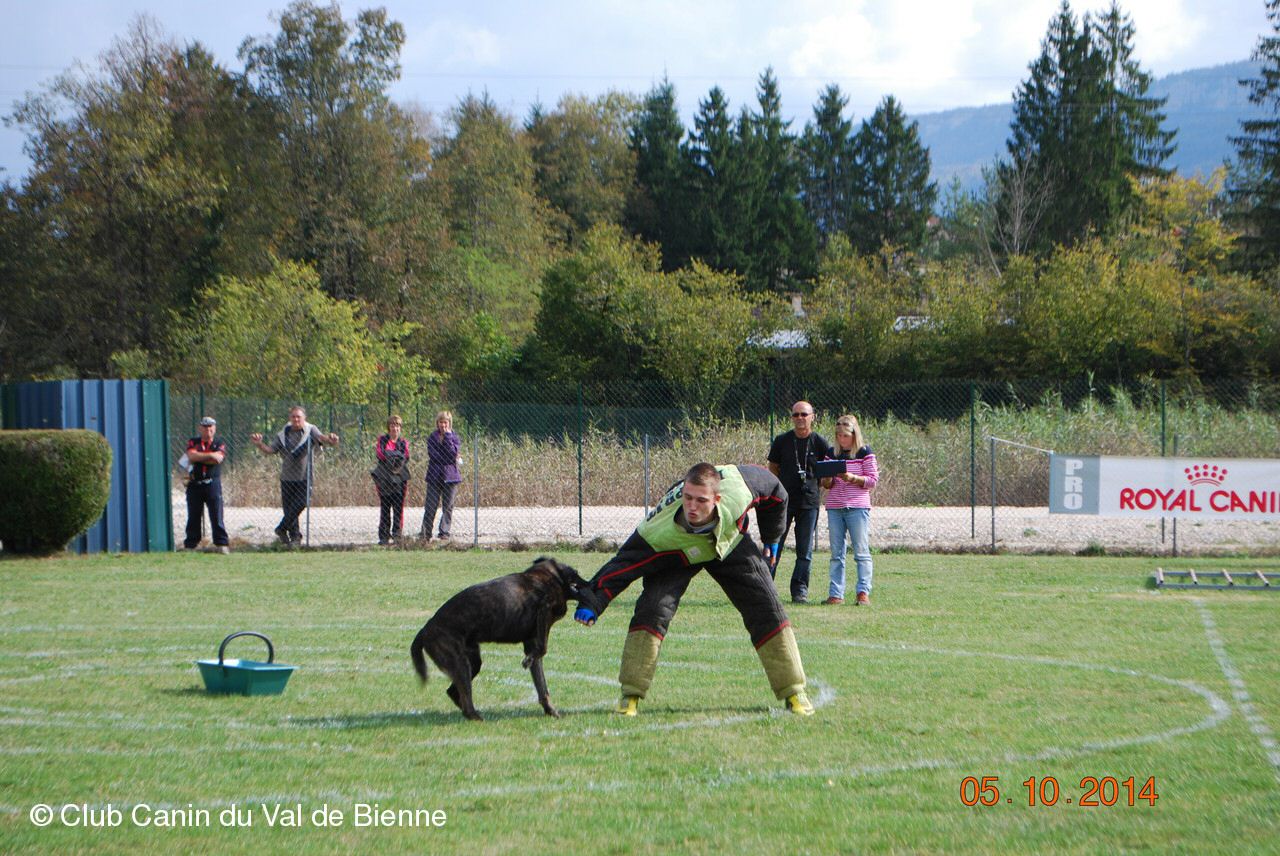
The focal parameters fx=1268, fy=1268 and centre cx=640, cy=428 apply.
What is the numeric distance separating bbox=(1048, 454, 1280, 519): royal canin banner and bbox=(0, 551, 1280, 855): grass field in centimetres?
437

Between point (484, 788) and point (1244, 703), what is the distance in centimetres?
468

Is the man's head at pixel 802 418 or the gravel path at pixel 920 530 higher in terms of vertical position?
the man's head at pixel 802 418

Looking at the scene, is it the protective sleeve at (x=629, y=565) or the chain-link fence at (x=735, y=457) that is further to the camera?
the chain-link fence at (x=735, y=457)

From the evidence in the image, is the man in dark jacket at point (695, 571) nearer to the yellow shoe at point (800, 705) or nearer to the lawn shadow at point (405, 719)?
the yellow shoe at point (800, 705)

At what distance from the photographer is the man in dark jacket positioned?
23.5 ft

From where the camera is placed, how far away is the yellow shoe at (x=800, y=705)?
24.0ft

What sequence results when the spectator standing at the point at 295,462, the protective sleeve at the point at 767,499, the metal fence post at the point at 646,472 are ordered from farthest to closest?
the metal fence post at the point at 646,472, the spectator standing at the point at 295,462, the protective sleeve at the point at 767,499

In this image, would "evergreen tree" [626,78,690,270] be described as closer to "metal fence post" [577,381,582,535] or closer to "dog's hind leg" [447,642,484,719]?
"metal fence post" [577,381,582,535]

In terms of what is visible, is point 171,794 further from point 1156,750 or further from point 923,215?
point 923,215

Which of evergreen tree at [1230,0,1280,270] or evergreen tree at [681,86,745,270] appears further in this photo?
evergreen tree at [681,86,745,270]

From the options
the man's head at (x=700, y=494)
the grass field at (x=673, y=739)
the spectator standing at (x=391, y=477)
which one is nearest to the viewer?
the grass field at (x=673, y=739)

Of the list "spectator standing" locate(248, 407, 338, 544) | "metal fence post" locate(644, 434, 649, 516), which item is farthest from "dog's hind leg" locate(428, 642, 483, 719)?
"metal fence post" locate(644, 434, 649, 516)

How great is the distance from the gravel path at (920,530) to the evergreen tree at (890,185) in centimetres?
4457

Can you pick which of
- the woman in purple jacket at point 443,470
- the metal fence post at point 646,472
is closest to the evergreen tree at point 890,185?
the metal fence post at point 646,472
